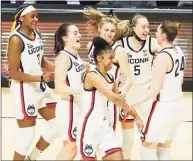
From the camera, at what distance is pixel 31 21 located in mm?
4402

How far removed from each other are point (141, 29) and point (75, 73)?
0.57 m

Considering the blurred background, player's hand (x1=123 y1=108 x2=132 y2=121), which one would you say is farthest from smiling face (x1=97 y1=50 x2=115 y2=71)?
the blurred background

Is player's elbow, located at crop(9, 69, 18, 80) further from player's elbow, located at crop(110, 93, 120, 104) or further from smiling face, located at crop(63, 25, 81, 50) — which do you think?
player's elbow, located at crop(110, 93, 120, 104)

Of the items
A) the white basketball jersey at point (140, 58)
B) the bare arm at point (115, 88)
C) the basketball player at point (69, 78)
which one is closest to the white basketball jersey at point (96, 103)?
the bare arm at point (115, 88)

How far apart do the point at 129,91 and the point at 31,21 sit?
849 millimetres

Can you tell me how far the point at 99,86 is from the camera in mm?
3904

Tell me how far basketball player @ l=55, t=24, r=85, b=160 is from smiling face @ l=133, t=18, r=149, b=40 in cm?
42

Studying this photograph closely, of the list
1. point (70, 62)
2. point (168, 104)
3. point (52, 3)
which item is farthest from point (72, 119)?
point (52, 3)

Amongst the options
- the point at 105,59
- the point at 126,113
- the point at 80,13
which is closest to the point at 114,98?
the point at 105,59

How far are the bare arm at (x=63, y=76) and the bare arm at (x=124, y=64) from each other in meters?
0.36

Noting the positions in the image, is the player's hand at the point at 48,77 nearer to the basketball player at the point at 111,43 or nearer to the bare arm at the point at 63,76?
the bare arm at the point at 63,76

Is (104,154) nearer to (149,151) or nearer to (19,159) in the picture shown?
(149,151)

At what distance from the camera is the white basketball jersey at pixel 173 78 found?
164 inches

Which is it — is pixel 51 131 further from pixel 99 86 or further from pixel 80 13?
pixel 80 13
